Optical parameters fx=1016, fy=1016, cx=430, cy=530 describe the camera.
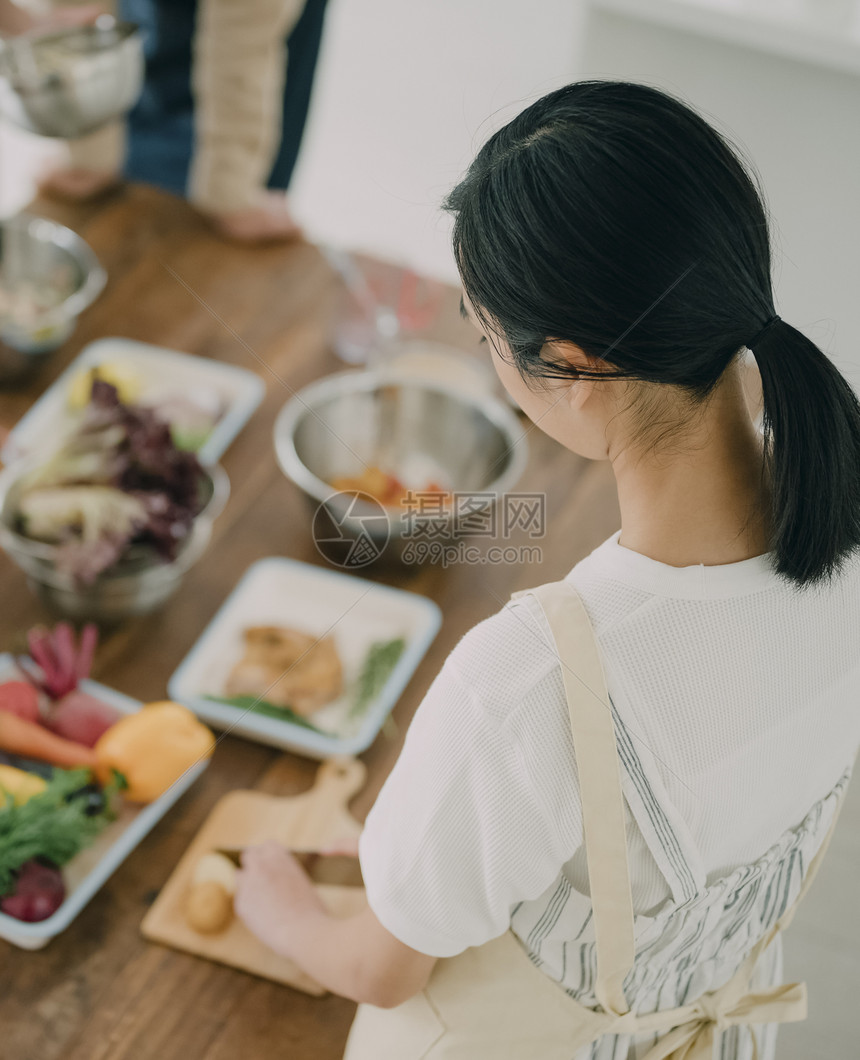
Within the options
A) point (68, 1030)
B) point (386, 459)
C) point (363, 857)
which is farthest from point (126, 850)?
point (386, 459)

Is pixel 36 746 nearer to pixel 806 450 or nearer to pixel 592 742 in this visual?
pixel 592 742

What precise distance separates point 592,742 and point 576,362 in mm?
225

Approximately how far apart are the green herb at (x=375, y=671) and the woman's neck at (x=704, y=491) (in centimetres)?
50

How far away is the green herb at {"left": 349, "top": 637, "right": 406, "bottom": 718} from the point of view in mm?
1078

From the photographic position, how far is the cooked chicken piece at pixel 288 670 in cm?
107

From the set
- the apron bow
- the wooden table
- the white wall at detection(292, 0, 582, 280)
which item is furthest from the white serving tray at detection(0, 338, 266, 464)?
the white wall at detection(292, 0, 582, 280)

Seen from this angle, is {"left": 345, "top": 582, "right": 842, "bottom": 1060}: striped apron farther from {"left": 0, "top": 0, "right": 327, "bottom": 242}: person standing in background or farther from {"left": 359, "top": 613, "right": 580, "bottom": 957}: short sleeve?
{"left": 0, "top": 0, "right": 327, "bottom": 242}: person standing in background

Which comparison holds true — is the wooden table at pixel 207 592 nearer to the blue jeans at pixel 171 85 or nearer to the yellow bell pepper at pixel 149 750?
the yellow bell pepper at pixel 149 750

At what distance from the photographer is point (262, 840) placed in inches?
38.2

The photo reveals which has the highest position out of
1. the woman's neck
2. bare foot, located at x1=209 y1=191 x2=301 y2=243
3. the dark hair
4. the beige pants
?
the dark hair

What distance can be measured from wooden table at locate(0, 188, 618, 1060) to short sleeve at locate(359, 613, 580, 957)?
0.08m

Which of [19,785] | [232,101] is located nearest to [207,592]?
[19,785]

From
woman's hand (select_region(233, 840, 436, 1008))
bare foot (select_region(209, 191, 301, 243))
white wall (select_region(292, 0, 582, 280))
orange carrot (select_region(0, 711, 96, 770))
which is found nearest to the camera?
woman's hand (select_region(233, 840, 436, 1008))

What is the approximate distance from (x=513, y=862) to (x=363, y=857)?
0.12 metres
